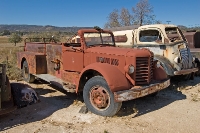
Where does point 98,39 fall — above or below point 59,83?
above

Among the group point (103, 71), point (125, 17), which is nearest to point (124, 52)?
point (103, 71)

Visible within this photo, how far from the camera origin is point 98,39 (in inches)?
242

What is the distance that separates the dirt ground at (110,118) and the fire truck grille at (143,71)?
2.23ft

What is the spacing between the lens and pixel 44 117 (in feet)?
15.9

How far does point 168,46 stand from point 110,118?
12.1 feet

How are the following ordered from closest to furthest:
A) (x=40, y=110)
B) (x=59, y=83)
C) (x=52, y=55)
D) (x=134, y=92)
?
(x=134, y=92) → (x=40, y=110) → (x=59, y=83) → (x=52, y=55)

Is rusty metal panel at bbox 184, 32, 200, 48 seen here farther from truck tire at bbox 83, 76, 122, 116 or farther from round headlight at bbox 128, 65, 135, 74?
truck tire at bbox 83, 76, 122, 116

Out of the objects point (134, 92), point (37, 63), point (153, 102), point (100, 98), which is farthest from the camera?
point (37, 63)

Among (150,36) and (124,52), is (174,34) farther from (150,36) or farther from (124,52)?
(124,52)

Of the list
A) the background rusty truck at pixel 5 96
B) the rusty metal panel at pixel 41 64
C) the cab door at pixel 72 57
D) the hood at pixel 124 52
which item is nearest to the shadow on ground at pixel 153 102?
the hood at pixel 124 52

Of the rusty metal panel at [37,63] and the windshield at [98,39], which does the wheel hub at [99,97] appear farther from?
the rusty metal panel at [37,63]

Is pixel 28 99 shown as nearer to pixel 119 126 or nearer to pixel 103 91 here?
pixel 103 91

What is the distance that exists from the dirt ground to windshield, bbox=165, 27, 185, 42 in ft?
7.11

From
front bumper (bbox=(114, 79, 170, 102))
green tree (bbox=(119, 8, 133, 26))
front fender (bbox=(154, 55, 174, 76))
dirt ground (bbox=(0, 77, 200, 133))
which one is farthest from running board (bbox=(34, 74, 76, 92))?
green tree (bbox=(119, 8, 133, 26))
